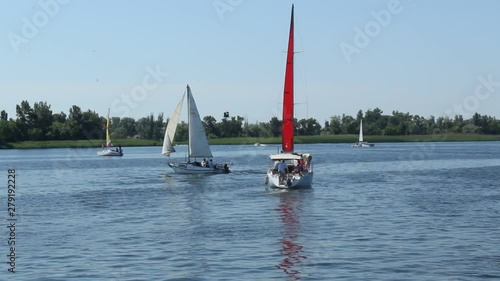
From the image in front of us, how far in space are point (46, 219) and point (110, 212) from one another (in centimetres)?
478

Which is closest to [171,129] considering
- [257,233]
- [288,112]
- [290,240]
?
[288,112]

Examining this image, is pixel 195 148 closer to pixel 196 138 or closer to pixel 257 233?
pixel 196 138

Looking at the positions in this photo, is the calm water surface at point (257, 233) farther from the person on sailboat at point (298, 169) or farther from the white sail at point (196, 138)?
the white sail at point (196, 138)

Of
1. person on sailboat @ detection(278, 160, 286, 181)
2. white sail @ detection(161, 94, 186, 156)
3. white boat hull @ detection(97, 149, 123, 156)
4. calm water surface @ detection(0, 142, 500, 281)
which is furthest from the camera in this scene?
white boat hull @ detection(97, 149, 123, 156)

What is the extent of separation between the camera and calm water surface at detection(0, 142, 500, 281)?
30828 millimetres

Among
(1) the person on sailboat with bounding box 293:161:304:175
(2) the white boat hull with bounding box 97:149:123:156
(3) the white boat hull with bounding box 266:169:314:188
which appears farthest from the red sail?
(2) the white boat hull with bounding box 97:149:123:156

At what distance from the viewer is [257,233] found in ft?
132

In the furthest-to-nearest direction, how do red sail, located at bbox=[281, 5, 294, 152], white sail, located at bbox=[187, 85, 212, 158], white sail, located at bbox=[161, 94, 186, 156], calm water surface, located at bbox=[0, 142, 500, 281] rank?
white sail, located at bbox=[161, 94, 186, 156] → white sail, located at bbox=[187, 85, 212, 158] → red sail, located at bbox=[281, 5, 294, 152] → calm water surface, located at bbox=[0, 142, 500, 281]

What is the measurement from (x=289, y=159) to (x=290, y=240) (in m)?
26.1

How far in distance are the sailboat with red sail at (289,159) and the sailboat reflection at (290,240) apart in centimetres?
660

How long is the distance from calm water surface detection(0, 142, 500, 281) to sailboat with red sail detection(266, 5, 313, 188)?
1176 mm

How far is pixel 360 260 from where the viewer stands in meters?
32.4

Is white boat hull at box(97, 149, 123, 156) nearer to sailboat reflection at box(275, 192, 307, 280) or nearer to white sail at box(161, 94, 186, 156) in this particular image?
white sail at box(161, 94, 186, 156)

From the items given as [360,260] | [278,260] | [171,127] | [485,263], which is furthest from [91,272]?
[171,127]
